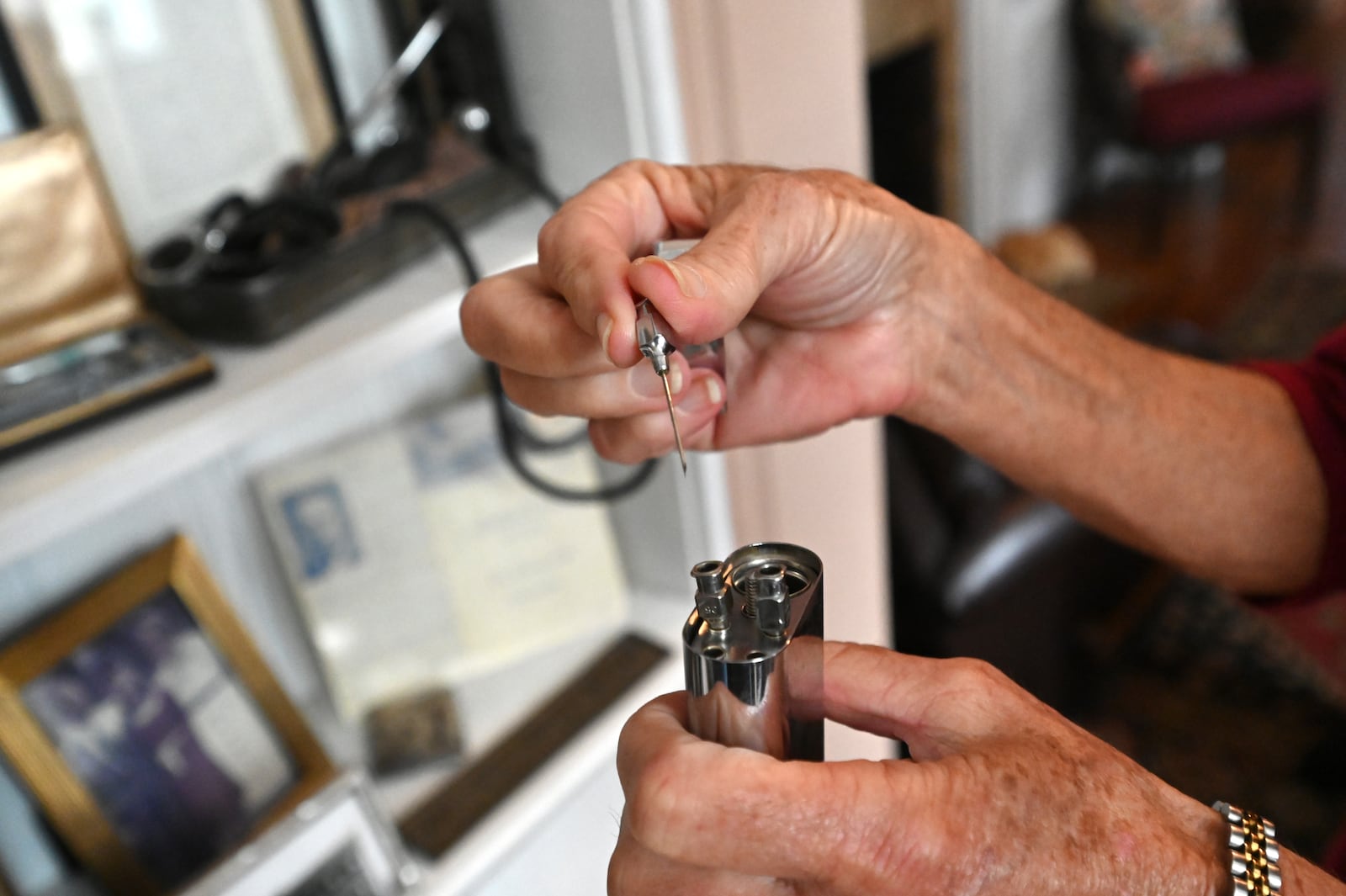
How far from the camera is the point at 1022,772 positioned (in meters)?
0.44

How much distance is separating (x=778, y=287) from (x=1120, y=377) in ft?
1.00

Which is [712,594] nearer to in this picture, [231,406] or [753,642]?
[753,642]

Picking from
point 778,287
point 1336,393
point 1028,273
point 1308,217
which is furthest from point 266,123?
point 1308,217

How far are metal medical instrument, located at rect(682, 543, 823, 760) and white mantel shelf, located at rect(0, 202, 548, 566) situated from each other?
37cm

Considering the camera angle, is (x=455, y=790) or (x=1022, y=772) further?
(x=455, y=790)

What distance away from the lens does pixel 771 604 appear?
406mm

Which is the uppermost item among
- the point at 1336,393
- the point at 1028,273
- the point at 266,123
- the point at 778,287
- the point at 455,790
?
the point at 266,123

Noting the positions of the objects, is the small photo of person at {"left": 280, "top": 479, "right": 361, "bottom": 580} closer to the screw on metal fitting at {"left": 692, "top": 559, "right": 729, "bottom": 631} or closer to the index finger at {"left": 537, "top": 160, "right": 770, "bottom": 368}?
the index finger at {"left": 537, "top": 160, "right": 770, "bottom": 368}

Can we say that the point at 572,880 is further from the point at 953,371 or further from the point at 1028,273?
the point at 1028,273

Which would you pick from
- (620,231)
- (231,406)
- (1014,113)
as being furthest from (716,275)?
(1014,113)

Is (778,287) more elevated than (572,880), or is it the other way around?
(778,287)

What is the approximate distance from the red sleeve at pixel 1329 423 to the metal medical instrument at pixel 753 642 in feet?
1.78

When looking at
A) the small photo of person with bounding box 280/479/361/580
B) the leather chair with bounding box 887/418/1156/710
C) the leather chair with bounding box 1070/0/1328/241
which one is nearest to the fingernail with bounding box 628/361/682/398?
the small photo of person with bounding box 280/479/361/580

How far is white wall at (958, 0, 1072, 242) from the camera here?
3.21 metres
